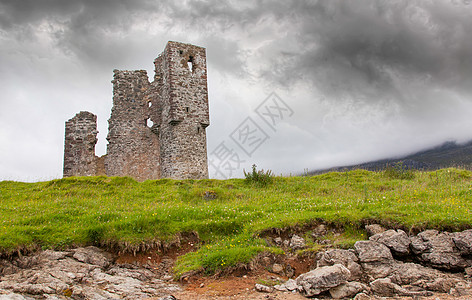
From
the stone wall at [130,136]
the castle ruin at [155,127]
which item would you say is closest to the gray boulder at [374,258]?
the castle ruin at [155,127]

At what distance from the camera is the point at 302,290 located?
7453 mm

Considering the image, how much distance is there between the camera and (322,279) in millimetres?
7477

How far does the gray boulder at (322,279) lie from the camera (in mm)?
7375

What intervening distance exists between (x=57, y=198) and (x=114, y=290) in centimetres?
930

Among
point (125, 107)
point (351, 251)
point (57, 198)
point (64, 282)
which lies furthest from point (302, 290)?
point (125, 107)

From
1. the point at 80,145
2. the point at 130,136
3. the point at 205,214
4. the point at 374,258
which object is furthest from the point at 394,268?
the point at 80,145

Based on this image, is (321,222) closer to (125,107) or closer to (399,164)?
(399,164)

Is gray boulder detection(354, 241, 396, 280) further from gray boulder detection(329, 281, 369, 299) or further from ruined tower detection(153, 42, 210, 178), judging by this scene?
ruined tower detection(153, 42, 210, 178)

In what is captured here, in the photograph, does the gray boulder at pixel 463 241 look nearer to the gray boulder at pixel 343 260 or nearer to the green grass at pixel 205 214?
the green grass at pixel 205 214

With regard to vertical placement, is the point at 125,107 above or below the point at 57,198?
above

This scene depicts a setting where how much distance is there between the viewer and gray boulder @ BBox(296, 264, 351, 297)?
24.2 feet

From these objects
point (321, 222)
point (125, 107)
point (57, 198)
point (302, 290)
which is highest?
point (125, 107)

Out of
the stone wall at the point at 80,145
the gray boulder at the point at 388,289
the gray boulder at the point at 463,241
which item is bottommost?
the gray boulder at the point at 388,289

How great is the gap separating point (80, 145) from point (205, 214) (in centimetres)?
1802
